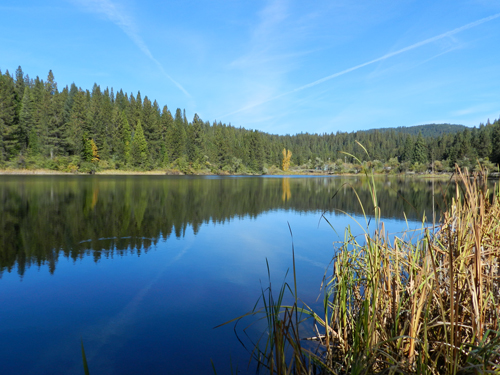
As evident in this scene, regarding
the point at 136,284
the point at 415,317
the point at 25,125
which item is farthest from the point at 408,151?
the point at 415,317

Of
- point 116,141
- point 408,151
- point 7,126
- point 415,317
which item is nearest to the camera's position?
point 415,317

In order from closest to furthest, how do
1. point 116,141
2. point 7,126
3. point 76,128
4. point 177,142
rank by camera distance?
point 7,126 → point 76,128 → point 116,141 → point 177,142

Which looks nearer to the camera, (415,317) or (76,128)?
(415,317)

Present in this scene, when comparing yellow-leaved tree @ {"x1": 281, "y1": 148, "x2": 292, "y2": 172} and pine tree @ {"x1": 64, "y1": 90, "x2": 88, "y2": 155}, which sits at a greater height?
pine tree @ {"x1": 64, "y1": 90, "x2": 88, "y2": 155}

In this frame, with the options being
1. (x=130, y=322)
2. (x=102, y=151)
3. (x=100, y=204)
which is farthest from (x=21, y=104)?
(x=130, y=322)

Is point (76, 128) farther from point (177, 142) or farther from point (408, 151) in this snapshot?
point (408, 151)

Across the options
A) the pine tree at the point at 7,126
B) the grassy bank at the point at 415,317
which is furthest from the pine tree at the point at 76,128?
the grassy bank at the point at 415,317

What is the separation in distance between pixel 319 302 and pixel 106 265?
4164mm

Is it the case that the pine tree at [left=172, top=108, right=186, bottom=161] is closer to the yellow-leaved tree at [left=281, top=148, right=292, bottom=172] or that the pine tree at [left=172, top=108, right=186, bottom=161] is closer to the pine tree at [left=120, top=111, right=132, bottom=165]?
the pine tree at [left=120, top=111, right=132, bottom=165]

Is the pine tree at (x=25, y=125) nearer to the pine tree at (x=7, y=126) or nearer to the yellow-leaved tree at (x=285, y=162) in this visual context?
the pine tree at (x=7, y=126)

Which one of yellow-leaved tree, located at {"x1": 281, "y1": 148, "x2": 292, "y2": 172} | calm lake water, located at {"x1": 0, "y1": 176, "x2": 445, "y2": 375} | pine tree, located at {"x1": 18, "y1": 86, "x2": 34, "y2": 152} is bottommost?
calm lake water, located at {"x1": 0, "y1": 176, "x2": 445, "y2": 375}

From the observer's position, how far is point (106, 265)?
20.0 ft

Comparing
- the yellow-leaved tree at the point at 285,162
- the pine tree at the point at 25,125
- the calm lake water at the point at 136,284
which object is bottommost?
the calm lake water at the point at 136,284

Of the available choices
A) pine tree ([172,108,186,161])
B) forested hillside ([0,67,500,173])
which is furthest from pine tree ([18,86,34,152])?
pine tree ([172,108,186,161])
